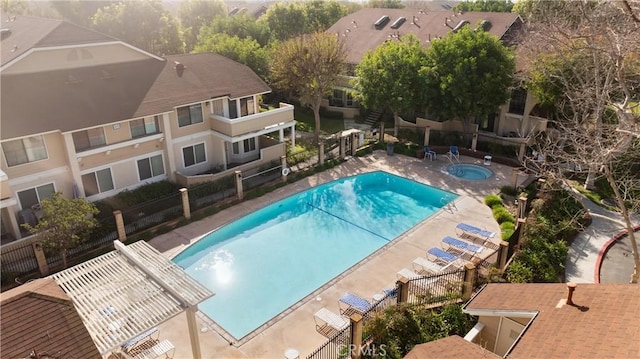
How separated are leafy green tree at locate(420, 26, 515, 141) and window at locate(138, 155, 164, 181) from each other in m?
19.0

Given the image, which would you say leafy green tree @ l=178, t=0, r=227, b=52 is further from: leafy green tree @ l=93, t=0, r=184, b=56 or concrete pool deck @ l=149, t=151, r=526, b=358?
concrete pool deck @ l=149, t=151, r=526, b=358

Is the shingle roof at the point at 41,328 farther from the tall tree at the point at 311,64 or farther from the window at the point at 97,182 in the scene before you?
the tall tree at the point at 311,64

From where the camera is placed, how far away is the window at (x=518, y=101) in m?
32.2

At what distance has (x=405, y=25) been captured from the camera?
139 feet

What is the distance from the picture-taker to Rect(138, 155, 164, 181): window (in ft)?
81.8

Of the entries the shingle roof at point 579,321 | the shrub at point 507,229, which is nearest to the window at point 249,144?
the shrub at point 507,229

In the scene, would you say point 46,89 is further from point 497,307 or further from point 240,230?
point 497,307

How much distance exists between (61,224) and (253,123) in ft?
43.8

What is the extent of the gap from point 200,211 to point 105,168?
18.5 ft

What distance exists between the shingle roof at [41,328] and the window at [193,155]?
17.1 metres

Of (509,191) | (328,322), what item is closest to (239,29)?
(509,191)

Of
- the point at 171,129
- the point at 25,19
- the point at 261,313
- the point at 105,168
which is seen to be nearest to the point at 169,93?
the point at 171,129

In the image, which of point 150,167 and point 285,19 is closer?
point 150,167

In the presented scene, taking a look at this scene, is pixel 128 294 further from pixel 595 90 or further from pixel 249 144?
pixel 595 90
